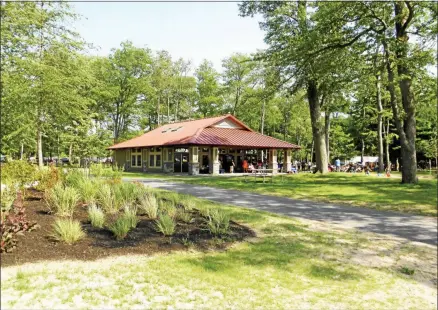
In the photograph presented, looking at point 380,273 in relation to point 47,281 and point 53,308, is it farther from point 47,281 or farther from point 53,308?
point 47,281

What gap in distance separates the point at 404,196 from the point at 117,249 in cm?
409

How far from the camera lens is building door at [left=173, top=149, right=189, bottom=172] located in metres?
30.1

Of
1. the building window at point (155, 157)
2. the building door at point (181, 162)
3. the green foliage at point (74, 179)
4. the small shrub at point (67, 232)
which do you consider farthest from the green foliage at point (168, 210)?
the building window at point (155, 157)

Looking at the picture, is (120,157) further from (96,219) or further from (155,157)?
(96,219)

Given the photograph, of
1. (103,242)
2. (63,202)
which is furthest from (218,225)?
(63,202)

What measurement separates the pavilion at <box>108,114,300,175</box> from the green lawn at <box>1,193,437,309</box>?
71.5 ft

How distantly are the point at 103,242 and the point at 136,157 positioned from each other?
30.8m

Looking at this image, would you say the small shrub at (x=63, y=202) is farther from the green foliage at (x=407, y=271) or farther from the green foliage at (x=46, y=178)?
the green foliage at (x=407, y=271)

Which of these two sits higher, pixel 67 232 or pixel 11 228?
pixel 11 228

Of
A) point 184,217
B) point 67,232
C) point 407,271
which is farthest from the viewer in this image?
point 184,217

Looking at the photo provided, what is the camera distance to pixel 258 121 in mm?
51906

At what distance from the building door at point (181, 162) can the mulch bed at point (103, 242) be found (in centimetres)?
2290

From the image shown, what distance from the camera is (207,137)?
2836cm

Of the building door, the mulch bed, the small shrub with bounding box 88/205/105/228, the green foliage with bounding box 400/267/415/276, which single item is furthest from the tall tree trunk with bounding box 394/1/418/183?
the building door
